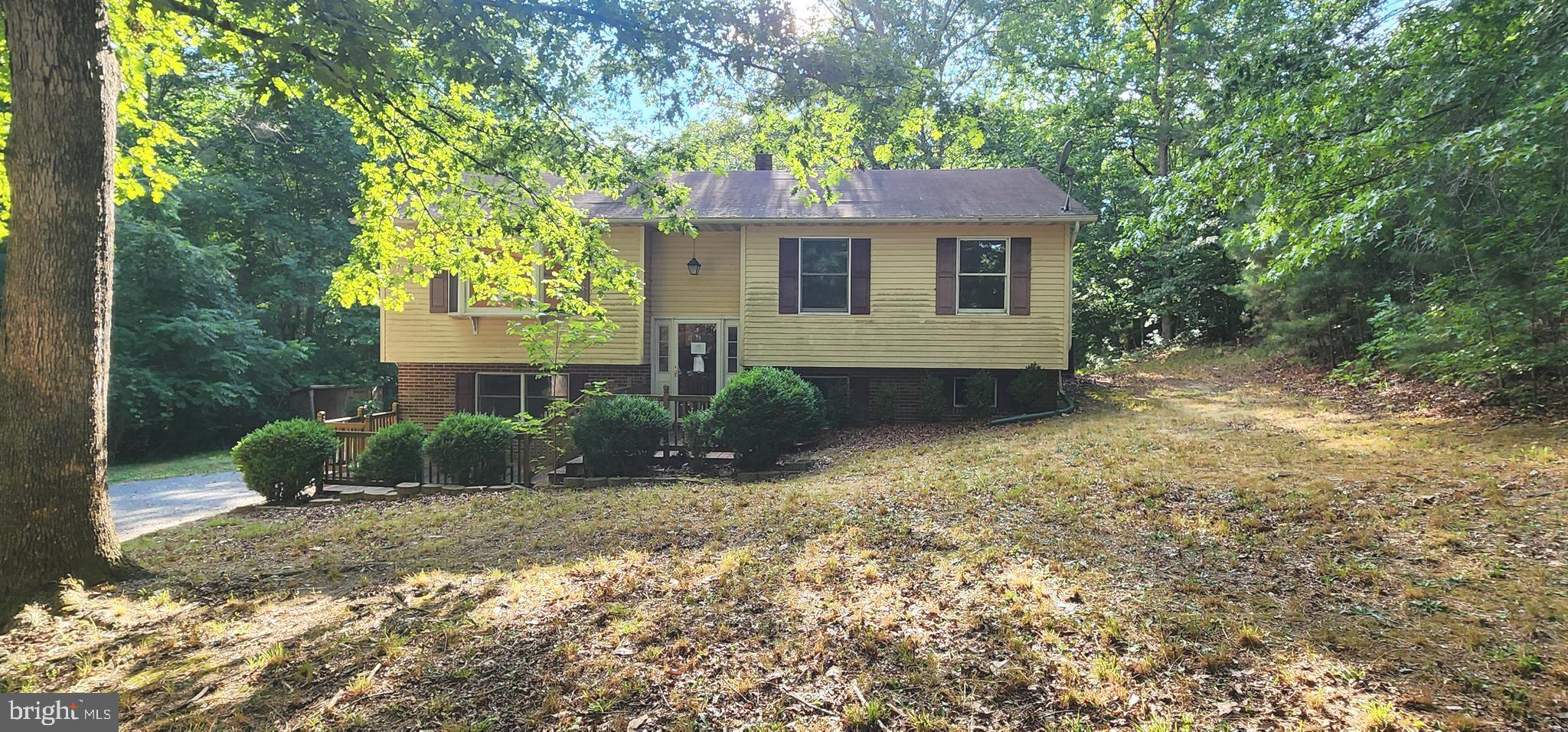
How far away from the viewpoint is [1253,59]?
24.3ft

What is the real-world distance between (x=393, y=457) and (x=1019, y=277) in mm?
10424

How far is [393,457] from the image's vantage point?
30.3ft

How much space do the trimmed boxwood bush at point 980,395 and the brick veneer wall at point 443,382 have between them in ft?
20.3

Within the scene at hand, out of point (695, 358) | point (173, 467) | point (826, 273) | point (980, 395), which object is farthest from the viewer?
point (173, 467)

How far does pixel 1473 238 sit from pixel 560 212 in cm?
1055

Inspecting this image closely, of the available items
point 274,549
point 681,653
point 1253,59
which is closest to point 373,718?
point 681,653

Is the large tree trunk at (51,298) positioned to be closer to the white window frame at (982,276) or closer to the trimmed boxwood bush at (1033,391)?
the white window frame at (982,276)

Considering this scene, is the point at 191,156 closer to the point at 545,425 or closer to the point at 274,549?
the point at 545,425

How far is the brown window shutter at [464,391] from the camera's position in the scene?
13.3 m

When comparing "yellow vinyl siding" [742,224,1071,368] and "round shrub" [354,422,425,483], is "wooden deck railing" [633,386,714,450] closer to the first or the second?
"yellow vinyl siding" [742,224,1071,368]

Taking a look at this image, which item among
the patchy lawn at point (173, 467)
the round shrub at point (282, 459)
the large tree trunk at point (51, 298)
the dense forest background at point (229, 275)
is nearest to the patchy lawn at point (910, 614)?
the large tree trunk at point (51, 298)

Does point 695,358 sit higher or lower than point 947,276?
lower

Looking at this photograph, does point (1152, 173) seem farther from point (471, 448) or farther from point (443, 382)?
point (471, 448)

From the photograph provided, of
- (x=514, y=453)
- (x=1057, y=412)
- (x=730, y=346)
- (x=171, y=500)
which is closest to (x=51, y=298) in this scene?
(x=514, y=453)
